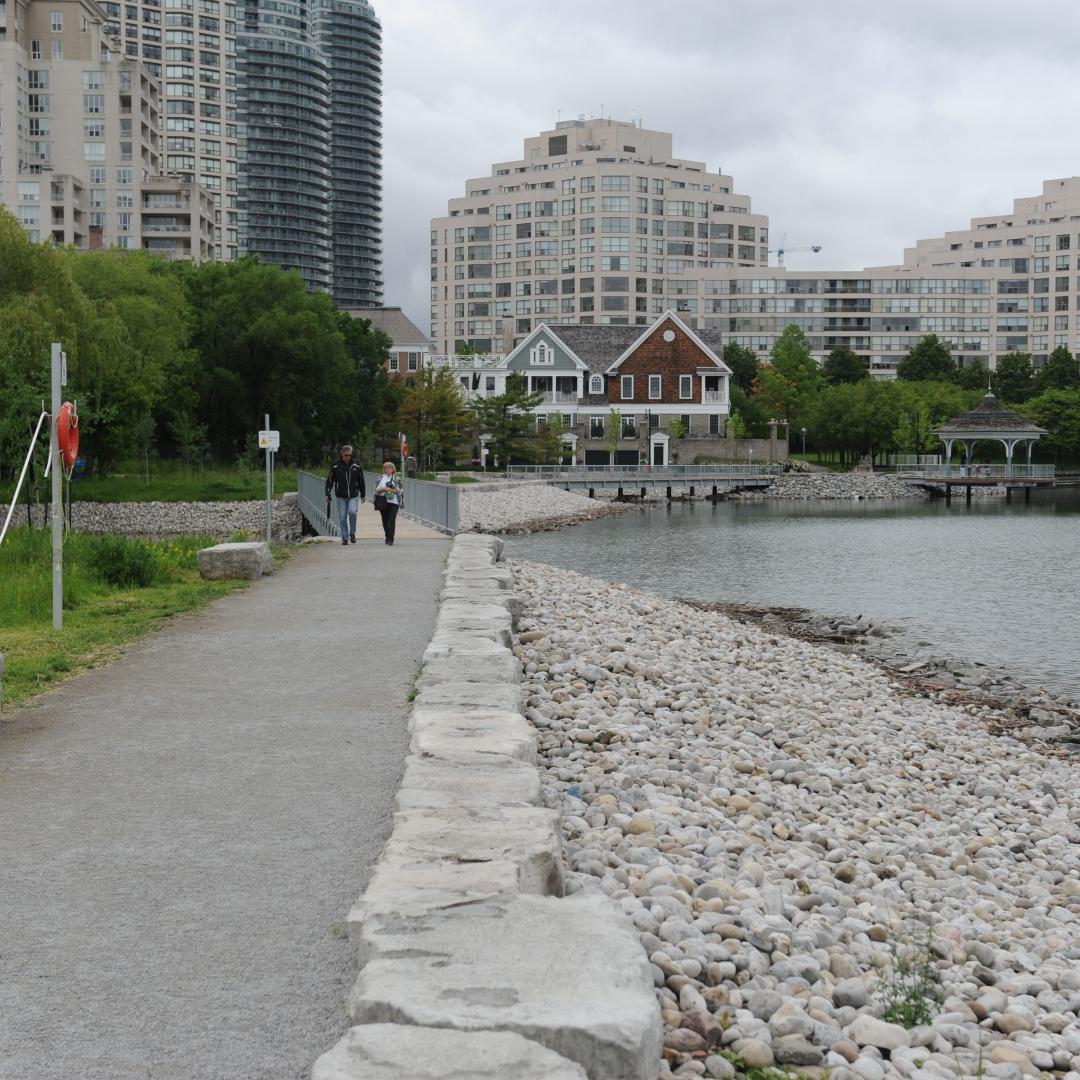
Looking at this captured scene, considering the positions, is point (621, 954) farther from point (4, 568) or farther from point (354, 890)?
point (4, 568)

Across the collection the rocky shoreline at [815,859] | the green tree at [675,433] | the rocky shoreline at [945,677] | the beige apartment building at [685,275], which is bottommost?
the rocky shoreline at [945,677]

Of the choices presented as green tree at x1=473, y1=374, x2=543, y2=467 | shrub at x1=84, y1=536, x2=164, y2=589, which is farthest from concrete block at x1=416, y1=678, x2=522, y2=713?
green tree at x1=473, y1=374, x2=543, y2=467

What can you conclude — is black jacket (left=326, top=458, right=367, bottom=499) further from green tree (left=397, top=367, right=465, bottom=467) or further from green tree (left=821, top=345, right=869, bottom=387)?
green tree (left=821, top=345, right=869, bottom=387)

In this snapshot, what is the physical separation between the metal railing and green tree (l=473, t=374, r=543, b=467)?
1143 inches

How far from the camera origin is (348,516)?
87.4 ft

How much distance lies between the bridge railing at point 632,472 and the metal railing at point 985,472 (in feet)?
48.2

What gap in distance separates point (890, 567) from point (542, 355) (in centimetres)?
5971

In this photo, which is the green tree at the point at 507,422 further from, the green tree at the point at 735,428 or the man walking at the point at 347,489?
the man walking at the point at 347,489

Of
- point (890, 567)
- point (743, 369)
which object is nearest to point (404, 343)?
point (743, 369)

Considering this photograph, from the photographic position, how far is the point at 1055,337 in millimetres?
160875

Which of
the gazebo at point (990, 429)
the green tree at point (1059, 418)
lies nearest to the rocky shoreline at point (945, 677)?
the gazebo at point (990, 429)

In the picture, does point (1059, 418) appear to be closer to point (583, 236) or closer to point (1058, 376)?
point (1058, 376)

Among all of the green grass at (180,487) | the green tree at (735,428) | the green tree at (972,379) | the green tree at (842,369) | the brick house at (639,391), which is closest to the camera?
the green grass at (180,487)

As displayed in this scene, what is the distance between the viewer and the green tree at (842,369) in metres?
132
